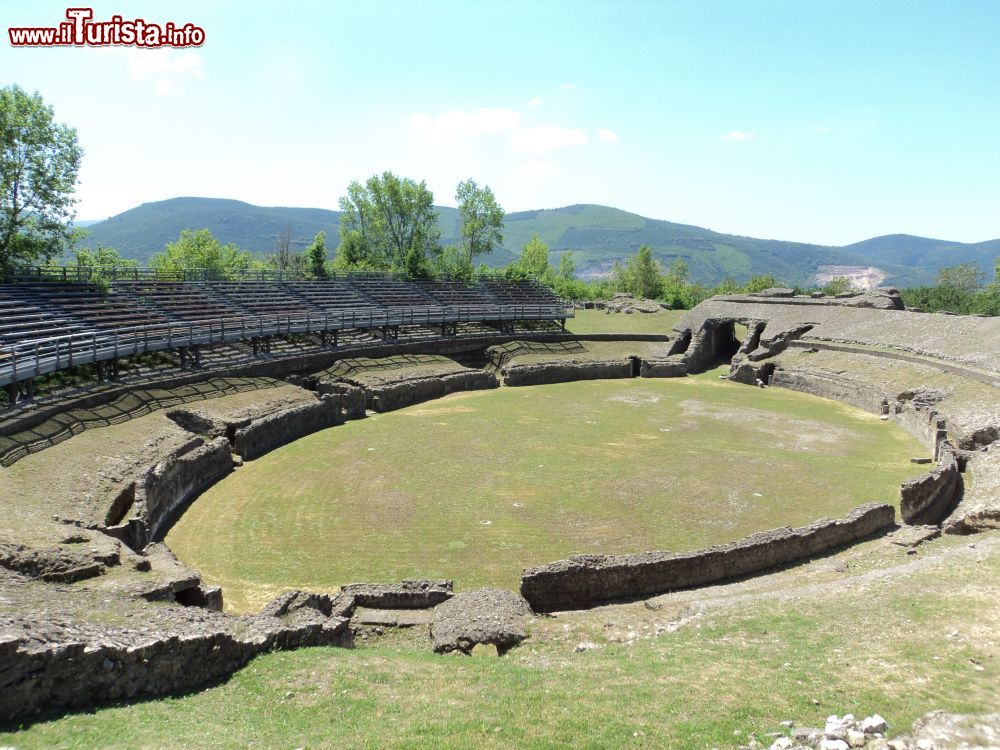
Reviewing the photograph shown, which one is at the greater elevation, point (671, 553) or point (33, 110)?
point (33, 110)

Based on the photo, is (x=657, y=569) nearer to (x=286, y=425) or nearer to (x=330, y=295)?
(x=286, y=425)

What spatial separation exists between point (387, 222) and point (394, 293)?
68.9ft

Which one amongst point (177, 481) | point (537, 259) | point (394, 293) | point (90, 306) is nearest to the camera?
point (177, 481)

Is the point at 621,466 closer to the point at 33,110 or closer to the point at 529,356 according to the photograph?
the point at 529,356

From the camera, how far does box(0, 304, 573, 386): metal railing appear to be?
80.4ft

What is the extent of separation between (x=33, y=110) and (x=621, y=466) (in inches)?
1291

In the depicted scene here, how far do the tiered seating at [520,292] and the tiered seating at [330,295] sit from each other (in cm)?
1387

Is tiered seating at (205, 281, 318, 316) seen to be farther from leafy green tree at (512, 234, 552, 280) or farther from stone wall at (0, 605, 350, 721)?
leafy green tree at (512, 234, 552, 280)

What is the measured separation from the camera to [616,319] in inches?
2542

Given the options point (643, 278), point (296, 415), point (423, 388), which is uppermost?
point (643, 278)

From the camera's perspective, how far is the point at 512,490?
23391 millimetres

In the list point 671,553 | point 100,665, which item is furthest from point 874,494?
point 100,665

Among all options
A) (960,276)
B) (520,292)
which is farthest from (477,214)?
(960,276)

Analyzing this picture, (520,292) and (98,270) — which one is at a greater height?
(98,270)
